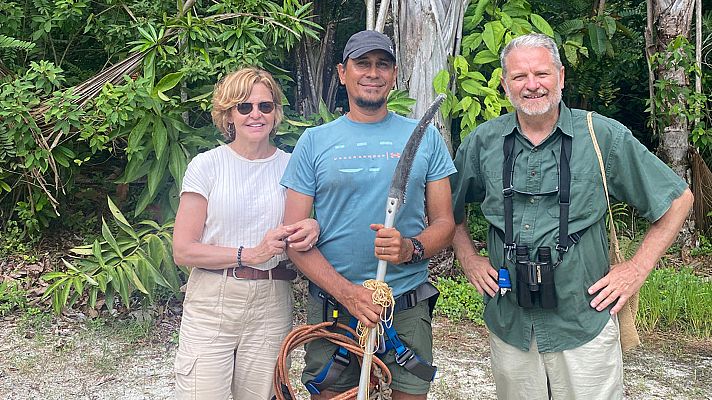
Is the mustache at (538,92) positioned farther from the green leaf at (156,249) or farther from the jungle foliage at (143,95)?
the green leaf at (156,249)

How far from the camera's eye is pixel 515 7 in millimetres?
5191

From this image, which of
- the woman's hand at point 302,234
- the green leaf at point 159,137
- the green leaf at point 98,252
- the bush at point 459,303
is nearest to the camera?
the woman's hand at point 302,234

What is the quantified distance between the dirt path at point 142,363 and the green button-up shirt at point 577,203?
5.70 ft

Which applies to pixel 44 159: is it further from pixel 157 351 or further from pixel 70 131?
pixel 157 351

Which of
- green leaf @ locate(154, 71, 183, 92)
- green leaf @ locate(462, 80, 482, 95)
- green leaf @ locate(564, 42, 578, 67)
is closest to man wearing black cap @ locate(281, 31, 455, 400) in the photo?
green leaf @ locate(154, 71, 183, 92)

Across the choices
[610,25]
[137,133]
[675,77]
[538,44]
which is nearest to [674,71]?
[675,77]

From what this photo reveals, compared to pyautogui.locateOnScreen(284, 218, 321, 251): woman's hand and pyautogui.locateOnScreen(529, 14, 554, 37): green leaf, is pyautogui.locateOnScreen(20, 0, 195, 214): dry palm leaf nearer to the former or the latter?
pyautogui.locateOnScreen(529, 14, 554, 37): green leaf

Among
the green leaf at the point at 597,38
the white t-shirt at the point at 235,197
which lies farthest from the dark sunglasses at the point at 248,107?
the green leaf at the point at 597,38

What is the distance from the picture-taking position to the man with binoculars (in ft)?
8.13

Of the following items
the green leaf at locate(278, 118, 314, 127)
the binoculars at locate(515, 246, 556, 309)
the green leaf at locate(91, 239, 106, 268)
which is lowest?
the green leaf at locate(91, 239, 106, 268)

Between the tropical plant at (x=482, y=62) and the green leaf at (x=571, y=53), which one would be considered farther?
the green leaf at (x=571, y=53)

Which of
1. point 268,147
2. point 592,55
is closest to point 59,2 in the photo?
point 268,147

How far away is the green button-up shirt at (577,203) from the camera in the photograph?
248 centimetres

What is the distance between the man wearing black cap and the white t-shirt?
120 mm
